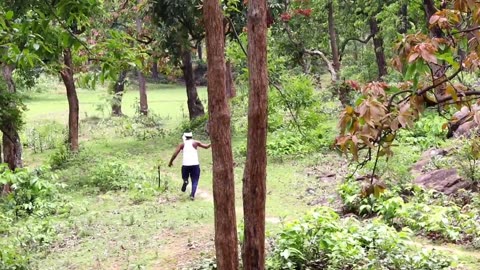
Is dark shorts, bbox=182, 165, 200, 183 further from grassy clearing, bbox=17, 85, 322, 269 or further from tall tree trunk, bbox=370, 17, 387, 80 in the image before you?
tall tree trunk, bbox=370, 17, 387, 80

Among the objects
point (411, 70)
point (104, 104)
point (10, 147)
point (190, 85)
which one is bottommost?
point (10, 147)

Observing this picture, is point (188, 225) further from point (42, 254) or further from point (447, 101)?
point (447, 101)

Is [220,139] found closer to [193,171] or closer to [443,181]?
[443,181]

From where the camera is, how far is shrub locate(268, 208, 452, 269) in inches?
225

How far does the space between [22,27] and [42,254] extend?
4981 mm

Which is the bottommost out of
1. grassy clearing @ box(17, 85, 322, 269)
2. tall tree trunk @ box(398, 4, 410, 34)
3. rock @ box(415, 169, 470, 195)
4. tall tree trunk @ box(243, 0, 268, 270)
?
grassy clearing @ box(17, 85, 322, 269)

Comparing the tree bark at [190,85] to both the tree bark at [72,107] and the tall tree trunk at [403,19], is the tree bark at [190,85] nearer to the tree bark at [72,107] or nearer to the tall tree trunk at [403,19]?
the tree bark at [72,107]

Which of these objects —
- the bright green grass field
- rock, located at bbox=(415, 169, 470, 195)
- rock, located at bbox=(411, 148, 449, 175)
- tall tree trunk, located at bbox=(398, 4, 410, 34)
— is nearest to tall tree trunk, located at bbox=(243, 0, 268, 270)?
rock, located at bbox=(415, 169, 470, 195)

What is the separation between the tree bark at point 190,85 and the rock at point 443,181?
1035cm

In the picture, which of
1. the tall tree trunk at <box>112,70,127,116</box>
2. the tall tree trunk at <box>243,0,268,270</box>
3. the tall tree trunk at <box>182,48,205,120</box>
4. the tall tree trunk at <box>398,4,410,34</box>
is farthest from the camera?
the tall tree trunk at <box>112,70,127,116</box>

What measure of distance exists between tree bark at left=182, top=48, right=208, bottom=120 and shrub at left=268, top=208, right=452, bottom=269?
1263 centimetres

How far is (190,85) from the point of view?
62.5 feet

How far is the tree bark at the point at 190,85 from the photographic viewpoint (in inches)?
733

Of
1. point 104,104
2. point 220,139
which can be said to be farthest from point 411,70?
point 104,104
